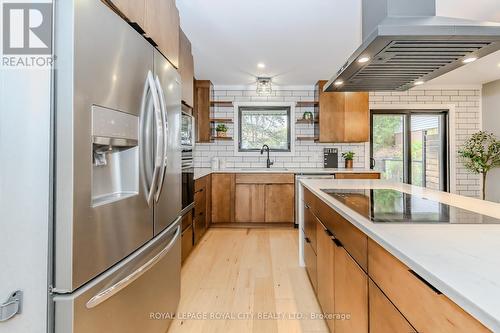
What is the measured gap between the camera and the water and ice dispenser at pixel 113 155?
993 millimetres

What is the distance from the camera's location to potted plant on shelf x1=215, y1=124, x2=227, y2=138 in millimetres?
4711

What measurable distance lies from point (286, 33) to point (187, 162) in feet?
5.41

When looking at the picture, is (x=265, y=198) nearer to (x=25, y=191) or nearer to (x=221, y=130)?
(x=221, y=130)

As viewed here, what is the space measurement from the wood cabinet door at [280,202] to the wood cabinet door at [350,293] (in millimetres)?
2727

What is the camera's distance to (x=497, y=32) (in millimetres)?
A: 1308

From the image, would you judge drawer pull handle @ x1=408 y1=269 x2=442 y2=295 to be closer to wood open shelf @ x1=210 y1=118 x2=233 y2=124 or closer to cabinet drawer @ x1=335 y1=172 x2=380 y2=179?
cabinet drawer @ x1=335 y1=172 x2=380 y2=179

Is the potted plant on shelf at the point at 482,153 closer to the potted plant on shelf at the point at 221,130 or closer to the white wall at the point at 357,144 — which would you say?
the white wall at the point at 357,144

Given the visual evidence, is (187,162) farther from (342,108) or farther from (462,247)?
(342,108)

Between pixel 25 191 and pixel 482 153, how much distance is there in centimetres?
576

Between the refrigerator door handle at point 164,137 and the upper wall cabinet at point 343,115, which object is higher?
the upper wall cabinet at point 343,115

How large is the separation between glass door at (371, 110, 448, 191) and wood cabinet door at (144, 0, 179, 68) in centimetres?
407

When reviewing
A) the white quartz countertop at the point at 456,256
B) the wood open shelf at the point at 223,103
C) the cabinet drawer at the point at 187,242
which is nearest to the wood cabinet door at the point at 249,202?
the cabinet drawer at the point at 187,242

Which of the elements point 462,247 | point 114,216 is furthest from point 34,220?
point 462,247

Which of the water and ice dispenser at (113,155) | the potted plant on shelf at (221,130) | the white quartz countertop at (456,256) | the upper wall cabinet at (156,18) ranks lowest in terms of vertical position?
the white quartz countertop at (456,256)
